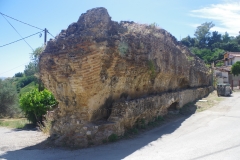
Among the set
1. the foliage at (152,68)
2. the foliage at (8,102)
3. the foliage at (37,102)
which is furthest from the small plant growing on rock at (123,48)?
the foliage at (8,102)

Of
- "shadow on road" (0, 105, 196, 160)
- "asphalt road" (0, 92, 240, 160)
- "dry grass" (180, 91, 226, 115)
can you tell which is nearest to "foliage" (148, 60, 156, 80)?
"asphalt road" (0, 92, 240, 160)

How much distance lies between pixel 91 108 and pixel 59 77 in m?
1.30

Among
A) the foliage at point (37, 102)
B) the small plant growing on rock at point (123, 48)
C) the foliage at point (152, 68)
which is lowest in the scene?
the foliage at point (37, 102)

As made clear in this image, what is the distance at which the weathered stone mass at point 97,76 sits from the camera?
6.80 m

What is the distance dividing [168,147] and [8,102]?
19.9 metres

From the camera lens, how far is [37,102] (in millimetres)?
13461

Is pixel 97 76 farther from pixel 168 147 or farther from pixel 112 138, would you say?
pixel 168 147

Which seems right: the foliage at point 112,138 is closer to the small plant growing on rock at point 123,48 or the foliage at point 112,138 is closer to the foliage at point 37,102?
the small plant growing on rock at point 123,48

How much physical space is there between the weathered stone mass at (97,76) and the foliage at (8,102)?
53.3ft

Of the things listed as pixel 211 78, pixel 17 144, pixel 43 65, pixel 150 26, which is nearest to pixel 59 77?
pixel 43 65

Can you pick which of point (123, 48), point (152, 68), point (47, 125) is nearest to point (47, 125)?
point (47, 125)

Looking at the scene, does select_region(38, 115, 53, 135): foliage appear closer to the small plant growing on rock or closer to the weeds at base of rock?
the weeds at base of rock

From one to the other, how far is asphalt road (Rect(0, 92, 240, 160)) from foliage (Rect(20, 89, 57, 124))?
20.0ft

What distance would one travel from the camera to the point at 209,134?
7949 millimetres
